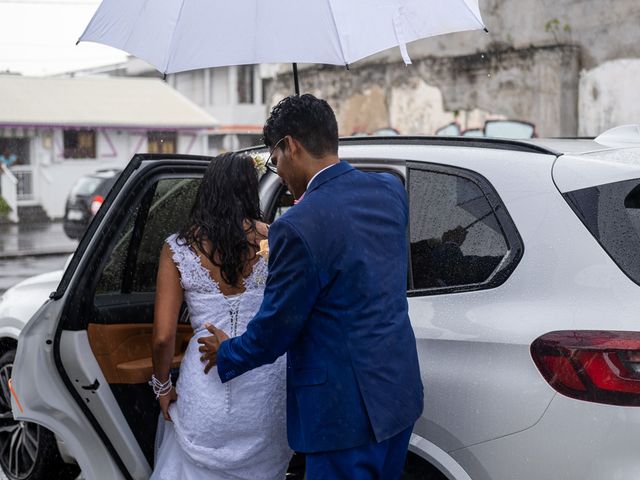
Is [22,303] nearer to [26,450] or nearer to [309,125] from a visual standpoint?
[26,450]

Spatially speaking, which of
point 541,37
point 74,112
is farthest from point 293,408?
point 74,112

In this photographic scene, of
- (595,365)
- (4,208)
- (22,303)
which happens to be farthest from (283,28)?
(4,208)

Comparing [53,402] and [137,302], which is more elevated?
[137,302]

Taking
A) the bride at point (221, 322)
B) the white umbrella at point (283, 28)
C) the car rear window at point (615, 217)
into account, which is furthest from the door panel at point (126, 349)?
the car rear window at point (615, 217)

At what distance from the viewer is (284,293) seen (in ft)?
8.52

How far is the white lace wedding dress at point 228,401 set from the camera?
321 cm

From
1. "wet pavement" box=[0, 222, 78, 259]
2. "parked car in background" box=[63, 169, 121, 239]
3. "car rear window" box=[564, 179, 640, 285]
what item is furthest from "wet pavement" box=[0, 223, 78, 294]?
"car rear window" box=[564, 179, 640, 285]

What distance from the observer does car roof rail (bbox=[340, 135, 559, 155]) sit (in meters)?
3.15

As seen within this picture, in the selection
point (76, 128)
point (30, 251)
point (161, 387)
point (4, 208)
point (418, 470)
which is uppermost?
point (76, 128)

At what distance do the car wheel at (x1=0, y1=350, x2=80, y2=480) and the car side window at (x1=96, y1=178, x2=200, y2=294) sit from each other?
0.93 m

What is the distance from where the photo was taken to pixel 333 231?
2602 millimetres

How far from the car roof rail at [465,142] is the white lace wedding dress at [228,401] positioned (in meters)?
0.75

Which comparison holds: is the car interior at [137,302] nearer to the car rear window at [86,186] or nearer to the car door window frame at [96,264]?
the car door window frame at [96,264]

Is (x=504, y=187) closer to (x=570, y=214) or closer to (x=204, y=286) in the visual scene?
(x=570, y=214)
